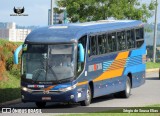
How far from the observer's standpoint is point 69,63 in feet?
73.7

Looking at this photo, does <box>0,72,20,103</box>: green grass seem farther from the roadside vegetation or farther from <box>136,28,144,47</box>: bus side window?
<box>136,28,144,47</box>: bus side window

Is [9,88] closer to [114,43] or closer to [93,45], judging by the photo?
[114,43]

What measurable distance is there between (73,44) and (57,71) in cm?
111

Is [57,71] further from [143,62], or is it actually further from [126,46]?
[143,62]

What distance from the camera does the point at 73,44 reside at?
890 inches

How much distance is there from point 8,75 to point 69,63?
9303 millimetres

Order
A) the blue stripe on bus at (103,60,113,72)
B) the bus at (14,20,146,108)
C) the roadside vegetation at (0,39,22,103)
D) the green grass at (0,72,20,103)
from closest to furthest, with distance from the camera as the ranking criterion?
the bus at (14,20,146,108), the blue stripe on bus at (103,60,113,72), the green grass at (0,72,20,103), the roadside vegetation at (0,39,22,103)

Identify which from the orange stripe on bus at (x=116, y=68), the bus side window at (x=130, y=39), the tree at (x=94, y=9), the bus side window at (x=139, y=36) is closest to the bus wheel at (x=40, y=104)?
Result: the orange stripe on bus at (x=116, y=68)

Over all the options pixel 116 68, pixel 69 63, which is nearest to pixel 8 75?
pixel 116 68

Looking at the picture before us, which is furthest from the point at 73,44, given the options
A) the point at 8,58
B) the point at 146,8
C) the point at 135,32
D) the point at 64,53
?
the point at 146,8

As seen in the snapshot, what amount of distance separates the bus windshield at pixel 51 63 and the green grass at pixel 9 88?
351 centimetres

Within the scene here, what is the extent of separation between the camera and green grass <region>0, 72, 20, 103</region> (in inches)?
1045

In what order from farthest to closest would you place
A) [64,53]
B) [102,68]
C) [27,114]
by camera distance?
[102,68]
[64,53]
[27,114]

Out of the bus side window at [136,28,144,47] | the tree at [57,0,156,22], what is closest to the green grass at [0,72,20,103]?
the bus side window at [136,28,144,47]
